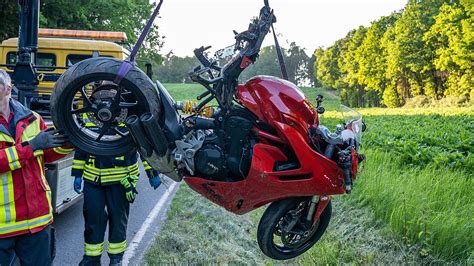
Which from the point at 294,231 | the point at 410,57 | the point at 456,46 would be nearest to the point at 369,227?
the point at 294,231

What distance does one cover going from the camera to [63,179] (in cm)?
486

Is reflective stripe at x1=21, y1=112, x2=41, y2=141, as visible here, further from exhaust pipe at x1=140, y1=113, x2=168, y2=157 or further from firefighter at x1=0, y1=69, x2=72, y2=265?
exhaust pipe at x1=140, y1=113, x2=168, y2=157

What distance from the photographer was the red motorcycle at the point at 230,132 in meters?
2.87

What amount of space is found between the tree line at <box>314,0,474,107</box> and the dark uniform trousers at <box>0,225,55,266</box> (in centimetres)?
4368

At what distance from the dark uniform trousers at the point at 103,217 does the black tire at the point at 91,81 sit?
117cm

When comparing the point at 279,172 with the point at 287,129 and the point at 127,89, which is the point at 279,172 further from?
the point at 127,89

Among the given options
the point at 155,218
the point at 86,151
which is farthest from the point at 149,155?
the point at 155,218

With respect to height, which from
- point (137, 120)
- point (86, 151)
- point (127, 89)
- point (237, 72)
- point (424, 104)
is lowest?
point (424, 104)

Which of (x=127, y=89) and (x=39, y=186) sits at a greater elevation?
(x=127, y=89)

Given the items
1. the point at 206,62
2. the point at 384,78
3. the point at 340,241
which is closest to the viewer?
the point at 206,62

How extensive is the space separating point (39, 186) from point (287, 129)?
1.73 m

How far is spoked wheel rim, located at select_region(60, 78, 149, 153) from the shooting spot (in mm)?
2949

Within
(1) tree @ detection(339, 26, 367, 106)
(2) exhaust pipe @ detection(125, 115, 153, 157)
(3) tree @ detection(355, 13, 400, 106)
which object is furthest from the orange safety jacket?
(1) tree @ detection(339, 26, 367, 106)

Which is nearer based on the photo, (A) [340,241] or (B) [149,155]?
(B) [149,155]
